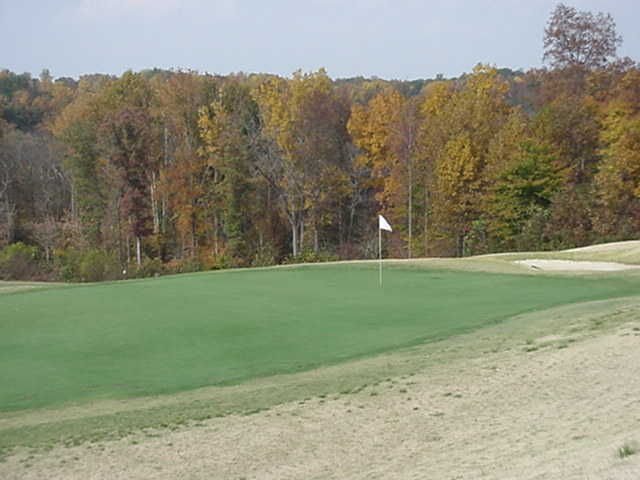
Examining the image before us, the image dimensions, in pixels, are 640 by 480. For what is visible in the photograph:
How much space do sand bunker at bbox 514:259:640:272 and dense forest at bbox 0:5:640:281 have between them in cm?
1555

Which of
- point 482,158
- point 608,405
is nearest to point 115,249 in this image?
point 482,158

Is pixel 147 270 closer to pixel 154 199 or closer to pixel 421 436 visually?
pixel 154 199

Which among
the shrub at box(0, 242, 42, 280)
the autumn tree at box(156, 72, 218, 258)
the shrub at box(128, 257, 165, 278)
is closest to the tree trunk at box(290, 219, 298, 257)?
the autumn tree at box(156, 72, 218, 258)

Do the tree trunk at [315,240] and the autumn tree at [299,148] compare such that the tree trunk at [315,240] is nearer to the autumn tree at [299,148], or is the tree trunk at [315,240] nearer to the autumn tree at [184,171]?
the autumn tree at [299,148]

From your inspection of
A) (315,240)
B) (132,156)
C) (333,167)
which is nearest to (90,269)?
(132,156)

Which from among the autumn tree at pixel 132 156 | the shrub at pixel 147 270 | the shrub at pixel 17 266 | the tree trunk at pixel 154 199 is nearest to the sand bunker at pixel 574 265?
the shrub at pixel 147 270

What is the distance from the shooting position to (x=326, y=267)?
21781 millimetres

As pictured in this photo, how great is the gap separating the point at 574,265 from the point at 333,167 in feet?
92.5

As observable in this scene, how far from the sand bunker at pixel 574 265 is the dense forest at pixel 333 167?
15.5 meters

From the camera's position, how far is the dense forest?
132 ft

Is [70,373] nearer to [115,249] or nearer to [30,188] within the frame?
[115,249]

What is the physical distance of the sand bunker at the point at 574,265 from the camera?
19750 millimetres

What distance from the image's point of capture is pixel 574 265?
20.8m

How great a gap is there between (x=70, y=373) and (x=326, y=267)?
42.4 feet
